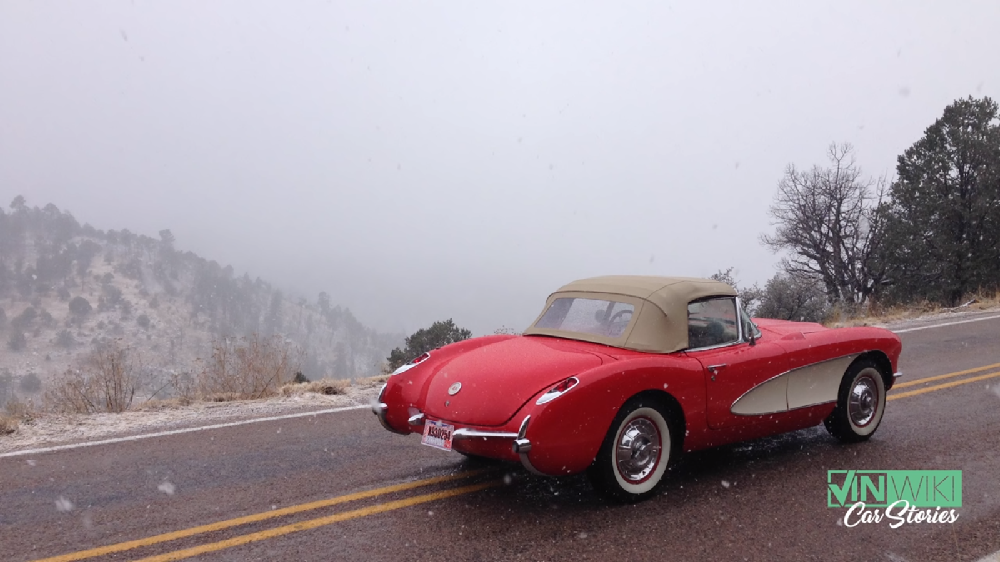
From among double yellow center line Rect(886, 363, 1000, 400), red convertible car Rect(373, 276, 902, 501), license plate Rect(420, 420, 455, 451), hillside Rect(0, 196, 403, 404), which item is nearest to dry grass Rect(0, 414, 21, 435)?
red convertible car Rect(373, 276, 902, 501)

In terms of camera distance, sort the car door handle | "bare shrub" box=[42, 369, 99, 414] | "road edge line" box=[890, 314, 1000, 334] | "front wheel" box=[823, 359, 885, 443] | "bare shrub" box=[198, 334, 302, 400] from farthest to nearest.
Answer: "road edge line" box=[890, 314, 1000, 334]
"bare shrub" box=[198, 334, 302, 400]
"bare shrub" box=[42, 369, 99, 414]
"front wheel" box=[823, 359, 885, 443]
the car door handle

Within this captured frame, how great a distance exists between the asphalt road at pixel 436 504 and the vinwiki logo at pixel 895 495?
8 cm

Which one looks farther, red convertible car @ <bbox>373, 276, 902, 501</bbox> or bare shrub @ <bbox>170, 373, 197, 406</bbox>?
bare shrub @ <bbox>170, 373, 197, 406</bbox>

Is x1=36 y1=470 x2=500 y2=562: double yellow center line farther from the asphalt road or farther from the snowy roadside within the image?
the snowy roadside

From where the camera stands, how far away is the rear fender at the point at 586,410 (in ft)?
12.5

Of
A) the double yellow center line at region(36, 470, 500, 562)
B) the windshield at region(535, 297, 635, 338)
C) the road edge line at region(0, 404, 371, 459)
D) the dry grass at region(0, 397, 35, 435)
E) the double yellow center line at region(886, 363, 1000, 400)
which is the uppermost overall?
the windshield at region(535, 297, 635, 338)

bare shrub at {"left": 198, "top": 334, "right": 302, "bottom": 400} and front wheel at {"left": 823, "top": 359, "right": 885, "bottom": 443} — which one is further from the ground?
bare shrub at {"left": 198, "top": 334, "right": 302, "bottom": 400}

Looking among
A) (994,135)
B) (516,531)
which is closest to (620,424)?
(516,531)

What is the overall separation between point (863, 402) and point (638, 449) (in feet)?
7.72

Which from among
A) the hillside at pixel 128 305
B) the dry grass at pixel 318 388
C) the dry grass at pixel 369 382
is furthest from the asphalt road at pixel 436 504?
the hillside at pixel 128 305

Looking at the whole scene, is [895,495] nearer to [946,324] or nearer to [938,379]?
[938,379]

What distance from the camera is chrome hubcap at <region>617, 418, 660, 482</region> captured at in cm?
415

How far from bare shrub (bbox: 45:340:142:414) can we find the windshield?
5.18 meters

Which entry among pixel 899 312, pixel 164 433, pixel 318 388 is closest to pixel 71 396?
pixel 164 433
